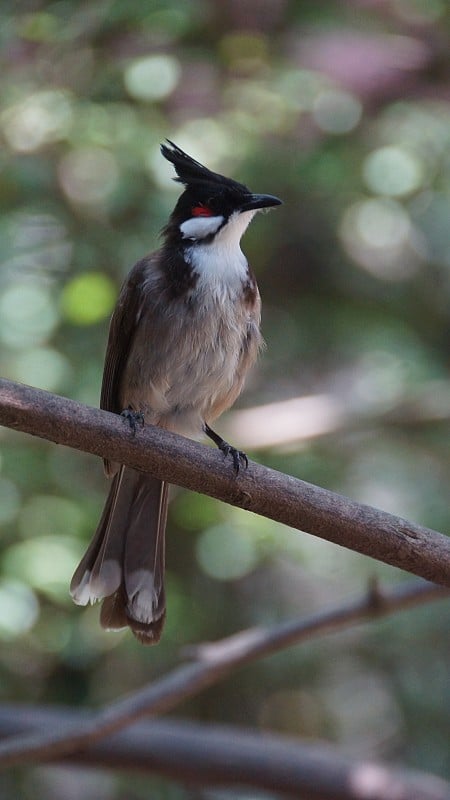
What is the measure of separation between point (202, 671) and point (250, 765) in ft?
1.31

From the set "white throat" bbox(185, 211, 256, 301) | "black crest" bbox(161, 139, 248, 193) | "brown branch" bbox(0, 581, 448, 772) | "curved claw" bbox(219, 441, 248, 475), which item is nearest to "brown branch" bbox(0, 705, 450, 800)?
"brown branch" bbox(0, 581, 448, 772)

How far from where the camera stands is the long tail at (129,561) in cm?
282

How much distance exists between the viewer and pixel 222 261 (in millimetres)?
2975

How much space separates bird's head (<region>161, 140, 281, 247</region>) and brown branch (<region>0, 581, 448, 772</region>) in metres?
1.05

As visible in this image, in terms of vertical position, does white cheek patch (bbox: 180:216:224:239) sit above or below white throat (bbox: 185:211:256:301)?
above

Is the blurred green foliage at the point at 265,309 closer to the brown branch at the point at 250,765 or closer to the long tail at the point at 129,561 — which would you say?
the long tail at the point at 129,561

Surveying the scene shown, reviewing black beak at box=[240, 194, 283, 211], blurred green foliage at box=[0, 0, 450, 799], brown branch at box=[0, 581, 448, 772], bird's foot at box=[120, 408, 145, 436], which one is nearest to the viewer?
bird's foot at box=[120, 408, 145, 436]

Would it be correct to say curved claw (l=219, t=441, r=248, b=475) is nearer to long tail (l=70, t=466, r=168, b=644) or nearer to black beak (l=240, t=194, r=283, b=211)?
long tail (l=70, t=466, r=168, b=644)

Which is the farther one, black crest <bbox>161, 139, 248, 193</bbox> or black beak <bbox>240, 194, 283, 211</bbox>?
black crest <bbox>161, 139, 248, 193</bbox>

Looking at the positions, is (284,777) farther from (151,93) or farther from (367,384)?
(151,93)

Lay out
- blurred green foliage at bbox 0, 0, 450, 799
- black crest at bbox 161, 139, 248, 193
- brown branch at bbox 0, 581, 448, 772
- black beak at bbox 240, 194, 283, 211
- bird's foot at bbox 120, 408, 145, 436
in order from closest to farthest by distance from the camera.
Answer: bird's foot at bbox 120, 408, 145, 436 → brown branch at bbox 0, 581, 448, 772 → black beak at bbox 240, 194, 283, 211 → black crest at bbox 161, 139, 248, 193 → blurred green foliage at bbox 0, 0, 450, 799

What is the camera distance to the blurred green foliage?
3510 millimetres

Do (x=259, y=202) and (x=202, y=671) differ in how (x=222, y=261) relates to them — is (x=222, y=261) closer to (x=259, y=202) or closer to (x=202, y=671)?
(x=259, y=202)

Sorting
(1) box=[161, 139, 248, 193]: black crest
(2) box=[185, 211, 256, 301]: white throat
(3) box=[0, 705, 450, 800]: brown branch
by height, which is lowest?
(3) box=[0, 705, 450, 800]: brown branch
